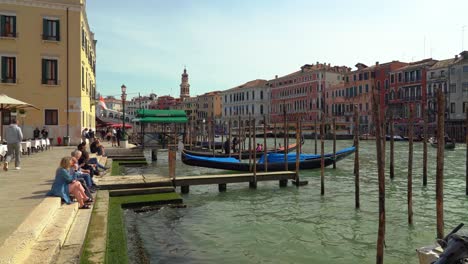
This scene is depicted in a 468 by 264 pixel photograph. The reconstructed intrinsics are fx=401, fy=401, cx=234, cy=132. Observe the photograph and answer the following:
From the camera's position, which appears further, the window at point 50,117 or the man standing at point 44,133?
the window at point 50,117

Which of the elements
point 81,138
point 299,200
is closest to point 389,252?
point 299,200

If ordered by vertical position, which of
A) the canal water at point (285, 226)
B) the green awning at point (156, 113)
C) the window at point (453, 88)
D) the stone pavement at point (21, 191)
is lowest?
the canal water at point (285, 226)

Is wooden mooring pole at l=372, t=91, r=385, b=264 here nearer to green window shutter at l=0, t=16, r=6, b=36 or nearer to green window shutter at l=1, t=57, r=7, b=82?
green window shutter at l=1, t=57, r=7, b=82

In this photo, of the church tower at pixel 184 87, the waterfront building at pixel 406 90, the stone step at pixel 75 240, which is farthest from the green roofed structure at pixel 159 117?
the church tower at pixel 184 87

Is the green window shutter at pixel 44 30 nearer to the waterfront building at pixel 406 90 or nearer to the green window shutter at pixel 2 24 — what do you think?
the green window shutter at pixel 2 24

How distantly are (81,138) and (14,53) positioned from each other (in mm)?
5459

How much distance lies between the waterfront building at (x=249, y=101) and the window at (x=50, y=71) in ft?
185

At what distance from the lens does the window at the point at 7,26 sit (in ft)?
67.2

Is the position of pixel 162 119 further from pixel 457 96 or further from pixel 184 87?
pixel 184 87

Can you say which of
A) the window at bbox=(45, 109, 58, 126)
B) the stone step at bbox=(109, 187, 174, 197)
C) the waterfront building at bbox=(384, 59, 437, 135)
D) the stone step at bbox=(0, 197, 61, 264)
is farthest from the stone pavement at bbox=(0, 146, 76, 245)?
the waterfront building at bbox=(384, 59, 437, 135)

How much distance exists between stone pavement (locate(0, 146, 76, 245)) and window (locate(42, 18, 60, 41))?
11523mm

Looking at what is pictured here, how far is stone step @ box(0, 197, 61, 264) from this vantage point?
3332 mm

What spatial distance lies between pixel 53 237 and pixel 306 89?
66239 mm

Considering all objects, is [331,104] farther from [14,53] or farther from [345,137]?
→ [14,53]
